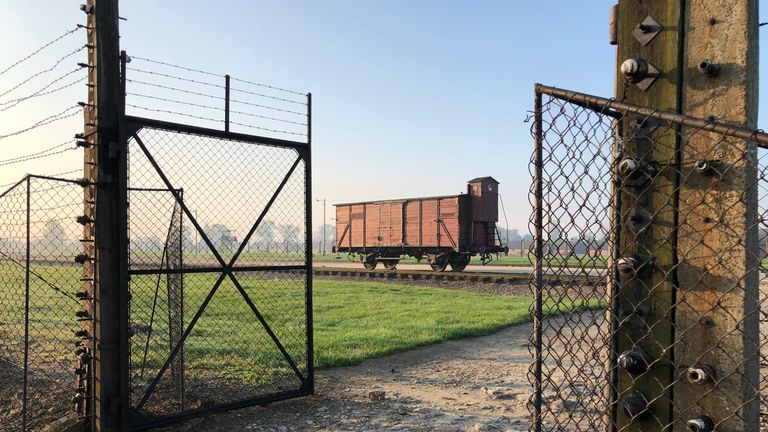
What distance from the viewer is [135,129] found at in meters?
4.72

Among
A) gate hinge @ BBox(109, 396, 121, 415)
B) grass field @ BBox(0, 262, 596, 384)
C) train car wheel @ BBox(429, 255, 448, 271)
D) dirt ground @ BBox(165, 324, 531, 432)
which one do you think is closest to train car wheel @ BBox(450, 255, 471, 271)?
train car wheel @ BBox(429, 255, 448, 271)

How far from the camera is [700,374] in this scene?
197 centimetres

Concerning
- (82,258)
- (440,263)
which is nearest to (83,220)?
(82,258)

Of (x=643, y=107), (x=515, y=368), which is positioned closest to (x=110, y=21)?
(x=643, y=107)

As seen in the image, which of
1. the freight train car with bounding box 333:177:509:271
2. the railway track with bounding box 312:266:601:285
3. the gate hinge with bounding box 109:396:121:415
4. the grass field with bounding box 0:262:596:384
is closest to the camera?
the gate hinge with bounding box 109:396:121:415

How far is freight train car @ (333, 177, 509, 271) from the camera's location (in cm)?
2492

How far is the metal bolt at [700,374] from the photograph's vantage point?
1965mm

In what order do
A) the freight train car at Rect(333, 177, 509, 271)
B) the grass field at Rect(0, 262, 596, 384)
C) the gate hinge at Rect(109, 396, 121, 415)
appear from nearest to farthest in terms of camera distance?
the gate hinge at Rect(109, 396, 121, 415) → the grass field at Rect(0, 262, 596, 384) → the freight train car at Rect(333, 177, 509, 271)

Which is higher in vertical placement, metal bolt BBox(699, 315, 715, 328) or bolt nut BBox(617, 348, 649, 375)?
metal bolt BBox(699, 315, 715, 328)

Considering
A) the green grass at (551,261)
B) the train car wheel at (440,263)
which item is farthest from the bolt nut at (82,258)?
the train car wheel at (440,263)

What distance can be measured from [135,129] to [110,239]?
1006 millimetres

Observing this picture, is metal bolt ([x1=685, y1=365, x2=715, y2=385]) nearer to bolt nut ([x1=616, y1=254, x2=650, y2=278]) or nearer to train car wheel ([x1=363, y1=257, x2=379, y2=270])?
bolt nut ([x1=616, y1=254, x2=650, y2=278])

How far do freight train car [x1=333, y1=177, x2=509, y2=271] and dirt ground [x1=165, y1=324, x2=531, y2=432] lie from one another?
1681 centimetres

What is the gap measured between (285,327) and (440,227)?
15.9m
